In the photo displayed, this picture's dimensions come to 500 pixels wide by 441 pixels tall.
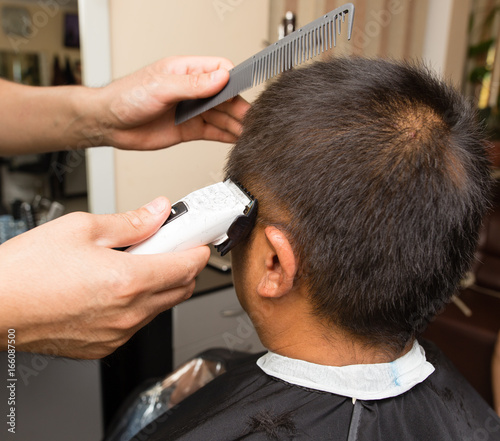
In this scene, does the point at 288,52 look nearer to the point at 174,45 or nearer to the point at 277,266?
the point at 277,266

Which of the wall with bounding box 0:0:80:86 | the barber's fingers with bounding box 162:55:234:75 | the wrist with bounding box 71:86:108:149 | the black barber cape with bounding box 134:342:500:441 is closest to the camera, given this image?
the black barber cape with bounding box 134:342:500:441

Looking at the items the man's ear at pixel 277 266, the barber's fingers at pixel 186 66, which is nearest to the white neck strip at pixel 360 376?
the man's ear at pixel 277 266

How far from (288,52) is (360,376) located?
0.66 meters

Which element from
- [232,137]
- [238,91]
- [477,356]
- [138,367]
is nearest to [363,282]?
[238,91]

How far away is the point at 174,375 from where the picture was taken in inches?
51.9

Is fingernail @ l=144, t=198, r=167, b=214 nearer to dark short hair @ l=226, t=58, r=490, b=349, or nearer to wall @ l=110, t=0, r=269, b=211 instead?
dark short hair @ l=226, t=58, r=490, b=349

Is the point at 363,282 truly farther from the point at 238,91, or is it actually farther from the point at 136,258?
the point at 238,91

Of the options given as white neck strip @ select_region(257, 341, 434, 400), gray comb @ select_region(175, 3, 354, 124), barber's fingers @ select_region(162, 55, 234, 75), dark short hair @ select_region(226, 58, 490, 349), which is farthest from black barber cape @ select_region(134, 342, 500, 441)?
barber's fingers @ select_region(162, 55, 234, 75)

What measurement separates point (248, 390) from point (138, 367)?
106 cm

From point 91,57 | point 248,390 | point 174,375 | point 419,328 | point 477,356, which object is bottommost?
point 477,356

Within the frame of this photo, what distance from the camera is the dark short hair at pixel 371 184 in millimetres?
700

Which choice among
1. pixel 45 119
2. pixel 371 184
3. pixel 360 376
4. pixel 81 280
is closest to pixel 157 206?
pixel 81 280

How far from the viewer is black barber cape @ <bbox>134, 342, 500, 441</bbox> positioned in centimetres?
81

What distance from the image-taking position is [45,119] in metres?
1.31
